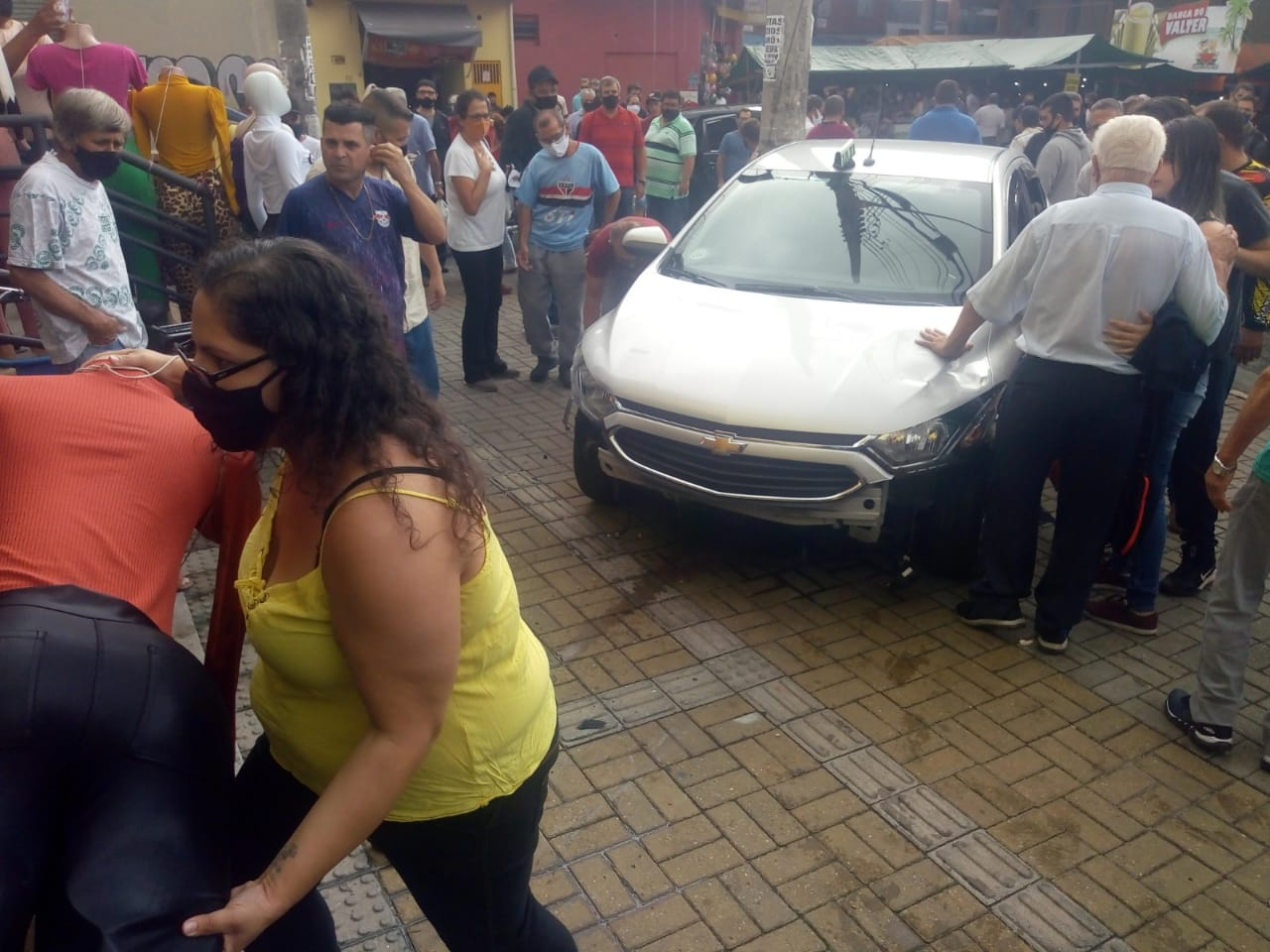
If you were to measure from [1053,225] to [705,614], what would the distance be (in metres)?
1.98

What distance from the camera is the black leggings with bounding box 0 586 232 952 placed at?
58.7 inches

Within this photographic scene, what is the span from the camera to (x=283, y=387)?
5.29 ft

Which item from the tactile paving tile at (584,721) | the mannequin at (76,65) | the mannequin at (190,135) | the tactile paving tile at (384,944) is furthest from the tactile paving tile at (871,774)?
the mannequin at (76,65)

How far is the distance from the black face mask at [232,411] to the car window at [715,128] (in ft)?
41.0

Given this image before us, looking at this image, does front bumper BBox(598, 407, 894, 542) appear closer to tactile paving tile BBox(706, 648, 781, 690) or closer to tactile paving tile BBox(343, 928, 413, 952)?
tactile paving tile BBox(706, 648, 781, 690)

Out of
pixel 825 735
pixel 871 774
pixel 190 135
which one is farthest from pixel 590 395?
pixel 190 135

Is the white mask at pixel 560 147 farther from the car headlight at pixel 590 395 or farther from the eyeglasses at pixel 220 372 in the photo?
the eyeglasses at pixel 220 372

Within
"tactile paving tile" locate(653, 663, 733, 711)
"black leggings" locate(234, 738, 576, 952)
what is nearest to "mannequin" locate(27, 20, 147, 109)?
"tactile paving tile" locate(653, 663, 733, 711)

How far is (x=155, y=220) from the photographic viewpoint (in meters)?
5.71

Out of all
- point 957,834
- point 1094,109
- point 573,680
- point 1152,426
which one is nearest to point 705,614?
point 573,680

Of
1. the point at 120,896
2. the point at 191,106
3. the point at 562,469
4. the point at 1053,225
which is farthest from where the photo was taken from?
the point at 191,106

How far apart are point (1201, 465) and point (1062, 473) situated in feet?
3.09

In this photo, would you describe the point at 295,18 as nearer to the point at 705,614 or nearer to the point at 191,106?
the point at 191,106

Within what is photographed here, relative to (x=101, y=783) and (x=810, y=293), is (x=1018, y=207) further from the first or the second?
(x=101, y=783)
